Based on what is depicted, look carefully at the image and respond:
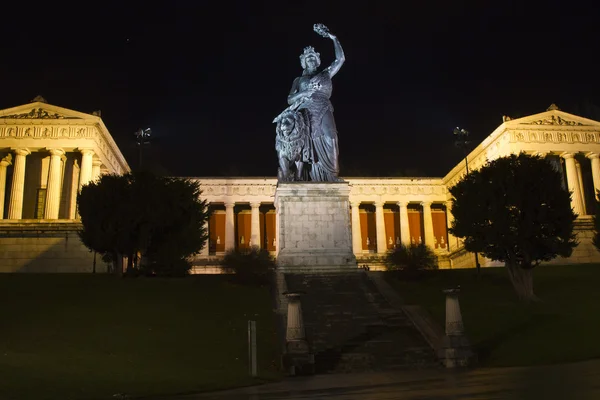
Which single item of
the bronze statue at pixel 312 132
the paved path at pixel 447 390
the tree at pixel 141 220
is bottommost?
the paved path at pixel 447 390

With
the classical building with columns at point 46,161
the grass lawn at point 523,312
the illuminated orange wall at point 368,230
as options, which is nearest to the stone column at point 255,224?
the illuminated orange wall at point 368,230

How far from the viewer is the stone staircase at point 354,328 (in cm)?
1814

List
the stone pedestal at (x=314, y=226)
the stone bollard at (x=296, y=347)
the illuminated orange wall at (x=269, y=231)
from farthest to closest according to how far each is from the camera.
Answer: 1. the illuminated orange wall at (x=269, y=231)
2. the stone pedestal at (x=314, y=226)
3. the stone bollard at (x=296, y=347)

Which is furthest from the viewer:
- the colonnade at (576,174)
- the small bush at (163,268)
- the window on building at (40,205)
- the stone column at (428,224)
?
the stone column at (428,224)

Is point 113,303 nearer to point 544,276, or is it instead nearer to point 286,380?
point 286,380

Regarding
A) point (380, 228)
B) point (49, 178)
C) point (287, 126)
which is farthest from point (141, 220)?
point (380, 228)

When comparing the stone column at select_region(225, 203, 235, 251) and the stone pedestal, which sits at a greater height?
the stone column at select_region(225, 203, 235, 251)

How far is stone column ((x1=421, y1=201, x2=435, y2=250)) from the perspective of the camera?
247 ft

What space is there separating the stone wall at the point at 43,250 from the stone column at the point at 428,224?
41.8 m

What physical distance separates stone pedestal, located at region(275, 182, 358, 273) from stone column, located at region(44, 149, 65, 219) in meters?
38.6

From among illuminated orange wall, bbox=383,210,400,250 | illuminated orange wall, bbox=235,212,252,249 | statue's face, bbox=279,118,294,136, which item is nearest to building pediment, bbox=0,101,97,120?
illuminated orange wall, bbox=235,212,252,249

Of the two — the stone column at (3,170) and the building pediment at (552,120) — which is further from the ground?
the building pediment at (552,120)

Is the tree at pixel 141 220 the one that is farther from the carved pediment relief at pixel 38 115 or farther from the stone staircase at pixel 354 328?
the carved pediment relief at pixel 38 115

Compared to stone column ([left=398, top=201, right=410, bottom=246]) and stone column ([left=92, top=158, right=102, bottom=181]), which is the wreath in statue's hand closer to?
stone column ([left=92, top=158, right=102, bottom=181])
